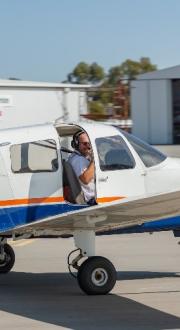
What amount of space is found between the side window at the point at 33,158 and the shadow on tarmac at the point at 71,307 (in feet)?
4.94

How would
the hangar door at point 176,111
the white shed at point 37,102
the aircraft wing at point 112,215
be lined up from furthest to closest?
the hangar door at point 176,111 → the white shed at point 37,102 → the aircraft wing at point 112,215

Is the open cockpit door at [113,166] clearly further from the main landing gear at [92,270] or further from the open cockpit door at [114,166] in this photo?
the main landing gear at [92,270]

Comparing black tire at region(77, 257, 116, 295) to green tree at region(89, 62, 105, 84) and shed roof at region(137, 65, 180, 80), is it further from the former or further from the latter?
green tree at region(89, 62, 105, 84)

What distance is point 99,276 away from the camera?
31.1ft

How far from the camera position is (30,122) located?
36.3 meters

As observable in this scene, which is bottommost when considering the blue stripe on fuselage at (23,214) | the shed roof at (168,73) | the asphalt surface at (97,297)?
the asphalt surface at (97,297)

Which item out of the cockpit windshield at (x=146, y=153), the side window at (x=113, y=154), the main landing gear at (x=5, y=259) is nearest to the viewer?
the side window at (x=113, y=154)

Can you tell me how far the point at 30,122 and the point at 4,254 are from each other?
82.9 ft

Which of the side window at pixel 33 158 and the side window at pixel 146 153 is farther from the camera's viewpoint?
the side window at pixel 146 153

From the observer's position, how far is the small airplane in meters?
9.47

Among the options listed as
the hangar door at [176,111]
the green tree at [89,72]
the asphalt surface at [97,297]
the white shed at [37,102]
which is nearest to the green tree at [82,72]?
the green tree at [89,72]

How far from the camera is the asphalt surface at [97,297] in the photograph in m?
8.22

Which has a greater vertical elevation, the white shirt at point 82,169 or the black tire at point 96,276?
the white shirt at point 82,169

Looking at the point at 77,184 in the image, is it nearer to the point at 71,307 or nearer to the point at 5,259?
the point at 71,307
